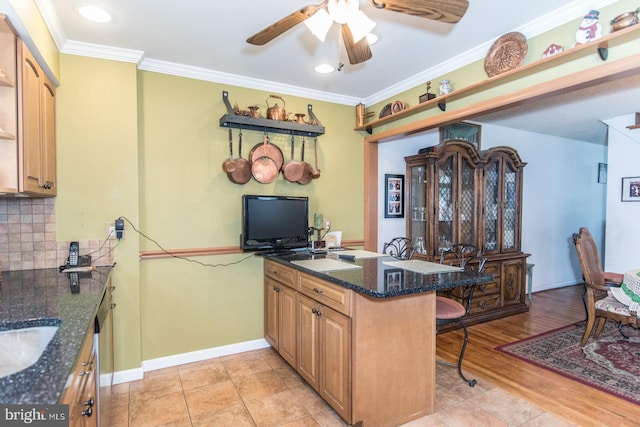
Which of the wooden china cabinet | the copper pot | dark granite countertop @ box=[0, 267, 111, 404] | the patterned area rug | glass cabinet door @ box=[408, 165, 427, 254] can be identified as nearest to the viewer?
dark granite countertop @ box=[0, 267, 111, 404]

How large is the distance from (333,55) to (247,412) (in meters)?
2.67

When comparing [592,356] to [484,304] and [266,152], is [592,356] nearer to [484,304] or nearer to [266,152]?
[484,304]

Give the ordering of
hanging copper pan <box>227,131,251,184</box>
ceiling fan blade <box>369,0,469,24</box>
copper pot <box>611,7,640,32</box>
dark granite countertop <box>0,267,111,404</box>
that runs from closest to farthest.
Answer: dark granite countertop <box>0,267,111,404</box>
ceiling fan blade <box>369,0,469,24</box>
copper pot <box>611,7,640,32</box>
hanging copper pan <box>227,131,251,184</box>

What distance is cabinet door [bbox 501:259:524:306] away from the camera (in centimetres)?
404

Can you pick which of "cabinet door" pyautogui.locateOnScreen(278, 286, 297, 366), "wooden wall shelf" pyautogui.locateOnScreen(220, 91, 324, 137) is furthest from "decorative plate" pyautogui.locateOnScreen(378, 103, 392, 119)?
"cabinet door" pyautogui.locateOnScreen(278, 286, 297, 366)

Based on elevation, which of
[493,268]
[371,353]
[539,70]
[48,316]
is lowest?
[371,353]

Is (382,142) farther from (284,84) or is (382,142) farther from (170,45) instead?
(170,45)

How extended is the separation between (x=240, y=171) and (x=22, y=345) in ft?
6.60

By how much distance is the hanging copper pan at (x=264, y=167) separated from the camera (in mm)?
3102

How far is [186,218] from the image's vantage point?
2904 mm

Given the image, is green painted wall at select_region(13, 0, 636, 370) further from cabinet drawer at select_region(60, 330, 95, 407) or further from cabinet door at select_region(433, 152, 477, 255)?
cabinet drawer at select_region(60, 330, 95, 407)

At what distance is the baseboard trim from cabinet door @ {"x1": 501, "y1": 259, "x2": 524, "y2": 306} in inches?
114

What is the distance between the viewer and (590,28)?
182 centimetres

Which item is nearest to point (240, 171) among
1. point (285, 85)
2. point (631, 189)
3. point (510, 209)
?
point (285, 85)
